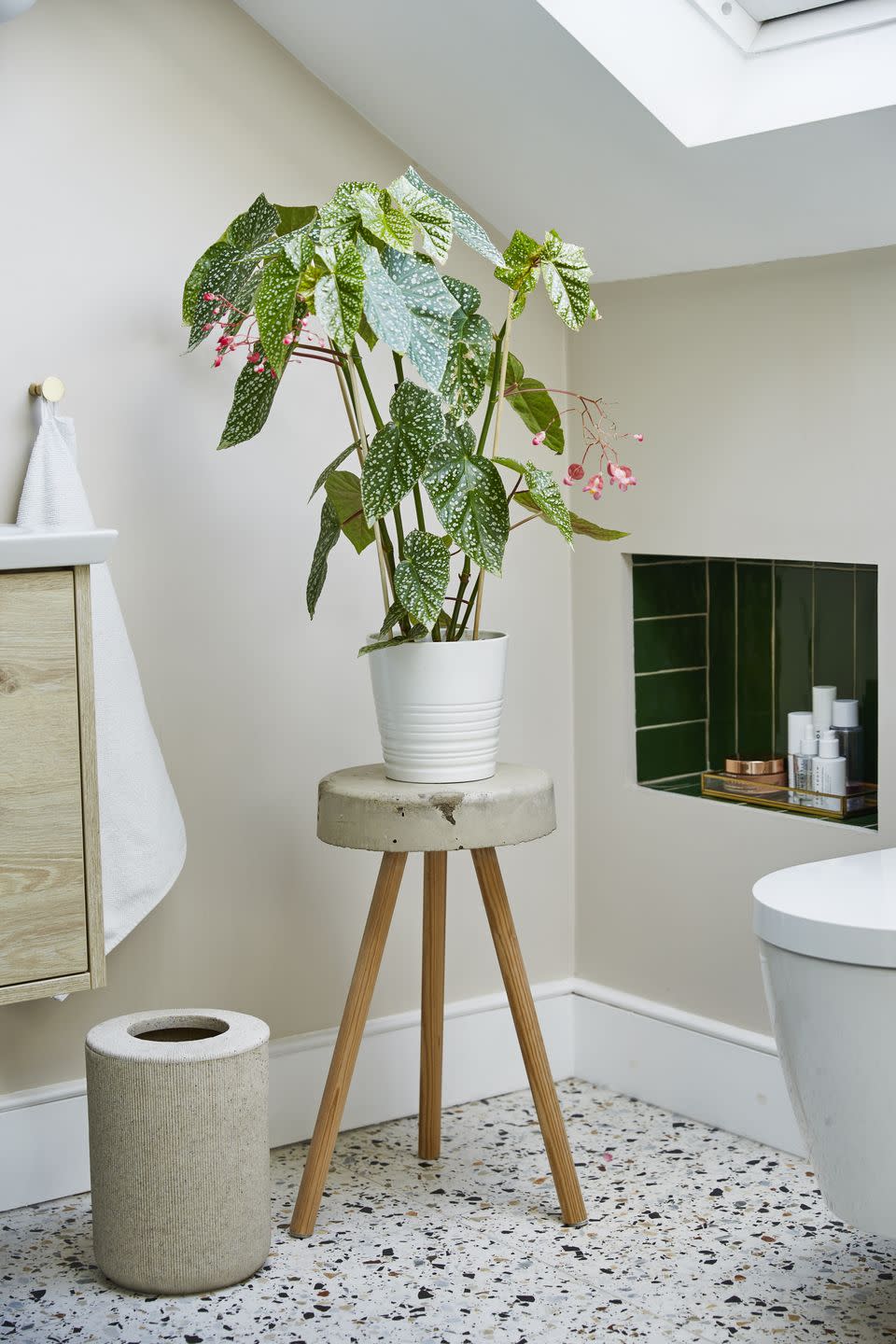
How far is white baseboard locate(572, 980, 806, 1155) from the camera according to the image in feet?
7.65

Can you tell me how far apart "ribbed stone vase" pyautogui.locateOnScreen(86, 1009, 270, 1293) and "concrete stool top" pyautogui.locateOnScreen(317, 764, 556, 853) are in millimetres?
290

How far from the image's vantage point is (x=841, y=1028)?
1.64 m

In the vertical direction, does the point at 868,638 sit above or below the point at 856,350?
below

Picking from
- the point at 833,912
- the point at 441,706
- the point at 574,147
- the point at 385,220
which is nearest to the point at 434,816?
the point at 441,706

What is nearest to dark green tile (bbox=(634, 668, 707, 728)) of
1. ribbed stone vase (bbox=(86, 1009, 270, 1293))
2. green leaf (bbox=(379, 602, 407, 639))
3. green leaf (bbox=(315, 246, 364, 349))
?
green leaf (bbox=(379, 602, 407, 639))

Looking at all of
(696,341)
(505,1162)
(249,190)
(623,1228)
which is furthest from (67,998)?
(696,341)

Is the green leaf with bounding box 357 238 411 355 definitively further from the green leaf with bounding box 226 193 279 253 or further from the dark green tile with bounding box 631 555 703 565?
the dark green tile with bounding box 631 555 703 565

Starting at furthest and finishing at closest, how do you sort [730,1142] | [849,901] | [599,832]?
[599,832], [730,1142], [849,901]

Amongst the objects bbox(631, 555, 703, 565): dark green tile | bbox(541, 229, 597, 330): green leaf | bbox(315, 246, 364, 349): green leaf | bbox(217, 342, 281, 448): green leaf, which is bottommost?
bbox(631, 555, 703, 565): dark green tile

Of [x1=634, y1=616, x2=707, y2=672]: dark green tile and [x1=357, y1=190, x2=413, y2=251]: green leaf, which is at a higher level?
[x1=357, y1=190, x2=413, y2=251]: green leaf

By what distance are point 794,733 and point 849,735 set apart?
0.08m

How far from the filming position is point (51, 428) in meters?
2.05

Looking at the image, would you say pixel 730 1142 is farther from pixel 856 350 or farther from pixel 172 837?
pixel 856 350

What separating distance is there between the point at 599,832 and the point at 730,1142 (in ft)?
1.83
